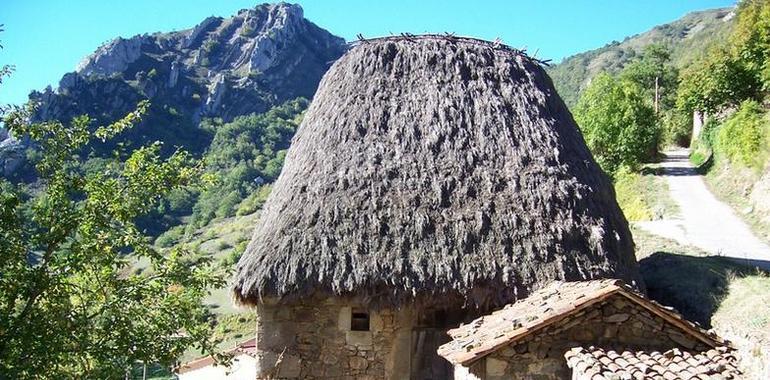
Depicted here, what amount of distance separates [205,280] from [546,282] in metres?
4.11

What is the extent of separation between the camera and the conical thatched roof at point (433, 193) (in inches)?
309

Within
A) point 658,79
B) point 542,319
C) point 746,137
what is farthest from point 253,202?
point 542,319

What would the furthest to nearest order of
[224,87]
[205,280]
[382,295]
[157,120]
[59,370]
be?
[224,87]
[157,120]
[382,295]
[205,280]
[59,370]

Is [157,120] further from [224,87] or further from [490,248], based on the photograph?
[490,248]

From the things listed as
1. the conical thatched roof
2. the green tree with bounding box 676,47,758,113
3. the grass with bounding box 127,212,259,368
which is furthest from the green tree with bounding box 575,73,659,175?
the grass with bounding box 127,212,259,368

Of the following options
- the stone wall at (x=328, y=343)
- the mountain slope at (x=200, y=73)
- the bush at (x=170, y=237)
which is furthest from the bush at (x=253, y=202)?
the stone wall at (x=328, y=343)

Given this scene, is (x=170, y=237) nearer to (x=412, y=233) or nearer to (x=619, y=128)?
(x=619, y=128)

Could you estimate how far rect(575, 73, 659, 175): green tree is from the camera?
2519 cm

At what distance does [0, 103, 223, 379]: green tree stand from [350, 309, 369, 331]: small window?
185cm

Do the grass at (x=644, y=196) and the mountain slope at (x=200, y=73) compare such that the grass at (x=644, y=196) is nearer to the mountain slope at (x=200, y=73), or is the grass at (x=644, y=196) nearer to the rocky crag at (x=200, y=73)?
the mountain slope at (x=200, y=73)

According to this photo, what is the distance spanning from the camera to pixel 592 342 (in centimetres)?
656

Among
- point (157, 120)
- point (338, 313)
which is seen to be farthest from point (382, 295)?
point (157, 120)

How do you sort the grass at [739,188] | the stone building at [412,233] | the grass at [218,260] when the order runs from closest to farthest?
the stone building at [412,233] < the grass at [739,188] < the grass at [218,260]

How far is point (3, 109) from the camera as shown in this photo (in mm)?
6410
